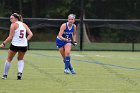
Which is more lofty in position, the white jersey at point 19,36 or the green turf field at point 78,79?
the white jersey at point 19,36

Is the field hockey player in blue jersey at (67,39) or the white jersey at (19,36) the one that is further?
the field hockey player in blue jersey at (67,39)

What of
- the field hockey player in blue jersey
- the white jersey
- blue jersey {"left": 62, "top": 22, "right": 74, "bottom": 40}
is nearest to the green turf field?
the field hockey player in blue jersey

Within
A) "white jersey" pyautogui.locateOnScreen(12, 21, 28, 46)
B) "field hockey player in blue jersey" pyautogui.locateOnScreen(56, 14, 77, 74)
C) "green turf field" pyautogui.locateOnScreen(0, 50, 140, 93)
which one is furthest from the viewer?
"field hockey player in blue jersey" pyautogui.locateOnScreen(56, 14, 77, 74)

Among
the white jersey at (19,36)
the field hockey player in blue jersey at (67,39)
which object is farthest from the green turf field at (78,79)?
the white jersey at (19,36)

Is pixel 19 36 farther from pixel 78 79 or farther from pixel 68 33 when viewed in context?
pixel 68 33

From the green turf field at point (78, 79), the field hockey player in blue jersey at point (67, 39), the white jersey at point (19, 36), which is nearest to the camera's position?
the green turf field at point (78, 79)

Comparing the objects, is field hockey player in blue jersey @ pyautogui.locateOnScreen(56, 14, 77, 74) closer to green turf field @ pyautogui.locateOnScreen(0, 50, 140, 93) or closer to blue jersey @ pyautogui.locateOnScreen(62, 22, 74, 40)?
blue jersey @ pyautogui.locateOnScreen(62, 22, 74, 40)

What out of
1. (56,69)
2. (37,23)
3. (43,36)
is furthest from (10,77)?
(43,36)

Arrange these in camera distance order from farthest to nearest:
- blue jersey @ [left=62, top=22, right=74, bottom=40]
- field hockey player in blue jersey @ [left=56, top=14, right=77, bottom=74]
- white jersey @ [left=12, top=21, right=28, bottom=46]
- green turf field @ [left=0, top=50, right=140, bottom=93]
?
blue jersey @ [left=62, top=22, right=74, bottom=40] < field hockey player in blue jersey @ [left=56, top=14, right=77, bottom=74] < white jersey @ [left=12, top=21, right=28, bottom=46] < green turf field @ [left=0, top=50, right=140, bottom=93]

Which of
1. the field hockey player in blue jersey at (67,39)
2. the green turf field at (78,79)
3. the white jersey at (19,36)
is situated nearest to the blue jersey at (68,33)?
the field hockey player in blue jersey at (67,39)

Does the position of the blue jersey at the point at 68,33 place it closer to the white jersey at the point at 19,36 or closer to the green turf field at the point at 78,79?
the green turf field at the point at 78,79

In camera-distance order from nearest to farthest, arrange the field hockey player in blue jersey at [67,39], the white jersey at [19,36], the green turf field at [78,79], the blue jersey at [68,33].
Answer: the green turf field at [78,79] < the white jersey at [19,36] < the field hockey player in blue jersey at [67,39] < the blue jersey at [68,33]

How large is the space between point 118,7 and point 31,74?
40265 millimetres

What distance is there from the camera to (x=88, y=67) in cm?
1997
